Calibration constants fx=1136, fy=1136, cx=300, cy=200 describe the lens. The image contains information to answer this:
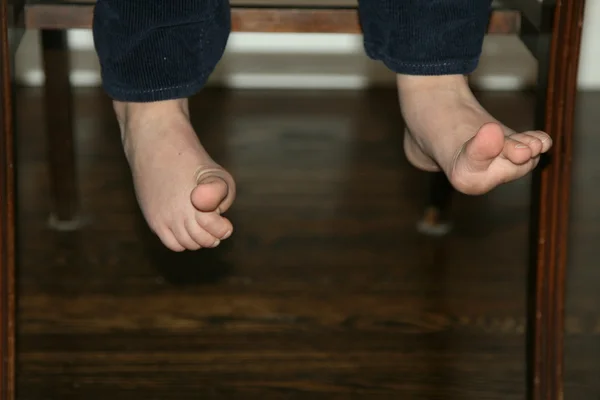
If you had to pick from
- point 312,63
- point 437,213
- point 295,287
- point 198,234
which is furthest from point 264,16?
point 312,63

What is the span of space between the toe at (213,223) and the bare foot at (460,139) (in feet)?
0.62

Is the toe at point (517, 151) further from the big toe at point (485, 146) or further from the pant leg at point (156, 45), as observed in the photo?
the pant leg at point (156, 45)

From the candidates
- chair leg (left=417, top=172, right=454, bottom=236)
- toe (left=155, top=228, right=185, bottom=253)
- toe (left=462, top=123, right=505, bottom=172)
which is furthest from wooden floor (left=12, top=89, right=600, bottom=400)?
toe (left=462, top=123, right=505, bottom=172)

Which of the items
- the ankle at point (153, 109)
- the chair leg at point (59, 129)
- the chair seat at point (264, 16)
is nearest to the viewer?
the ankle at point (153, 109)

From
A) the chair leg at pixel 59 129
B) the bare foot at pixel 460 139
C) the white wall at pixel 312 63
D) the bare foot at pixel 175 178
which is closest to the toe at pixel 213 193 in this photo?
the bare foot at pixel 175 178

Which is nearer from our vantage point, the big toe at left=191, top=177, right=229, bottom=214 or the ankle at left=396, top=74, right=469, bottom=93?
the big toe at left=191, top=177, right=229, bottom=214

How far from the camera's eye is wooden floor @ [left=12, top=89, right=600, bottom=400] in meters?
1.28

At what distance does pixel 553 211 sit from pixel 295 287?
1.46 feet

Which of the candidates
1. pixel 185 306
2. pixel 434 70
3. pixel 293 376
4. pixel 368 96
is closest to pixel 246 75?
pixel 368 96

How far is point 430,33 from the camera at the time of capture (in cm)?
97

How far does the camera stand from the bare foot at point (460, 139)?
2.92ft

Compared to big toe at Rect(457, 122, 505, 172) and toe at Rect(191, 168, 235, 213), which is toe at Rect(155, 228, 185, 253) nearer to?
toe at Rect(191, 168, 235, 213)

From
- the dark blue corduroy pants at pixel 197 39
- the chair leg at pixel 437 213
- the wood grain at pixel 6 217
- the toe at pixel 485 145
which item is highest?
the dark blue corduroy pants at pixel 197 39

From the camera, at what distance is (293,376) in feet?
4.20
